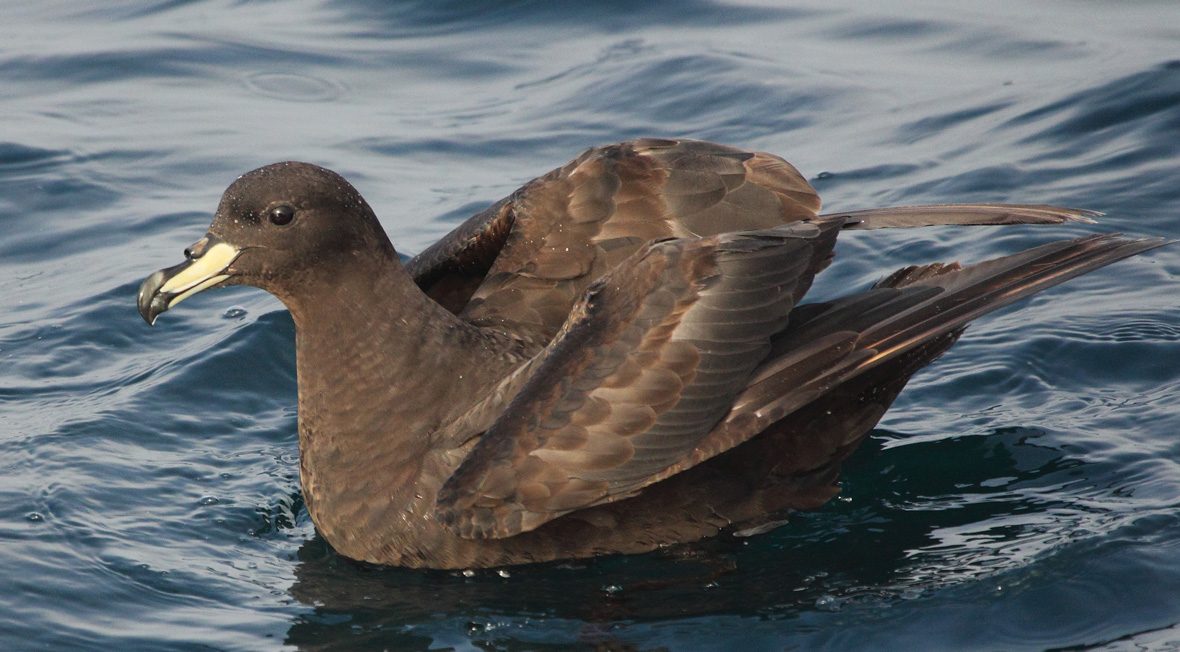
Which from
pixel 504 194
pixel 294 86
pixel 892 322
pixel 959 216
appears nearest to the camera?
pixel 892 322

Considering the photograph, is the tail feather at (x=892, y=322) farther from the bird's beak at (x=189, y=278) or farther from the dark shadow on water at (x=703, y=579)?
the bird's beak at (x=189, y=278)

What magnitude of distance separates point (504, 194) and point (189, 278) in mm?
4413

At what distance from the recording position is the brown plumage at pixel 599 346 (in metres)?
5.58

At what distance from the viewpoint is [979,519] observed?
20.3 ft

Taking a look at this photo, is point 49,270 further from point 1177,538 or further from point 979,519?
point 1177,538

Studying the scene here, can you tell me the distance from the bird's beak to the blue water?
987 mm

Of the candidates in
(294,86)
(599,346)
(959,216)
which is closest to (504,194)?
(294,86)

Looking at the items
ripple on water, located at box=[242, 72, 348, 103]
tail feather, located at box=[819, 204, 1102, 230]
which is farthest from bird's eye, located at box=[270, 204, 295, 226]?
ripple on water, located at box=[242, 72, 348, 103]

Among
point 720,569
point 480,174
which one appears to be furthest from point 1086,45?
point 720,569

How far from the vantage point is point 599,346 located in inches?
221

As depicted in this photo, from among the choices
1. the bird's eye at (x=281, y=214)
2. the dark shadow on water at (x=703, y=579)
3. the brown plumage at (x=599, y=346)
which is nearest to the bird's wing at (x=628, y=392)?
the brown plumage at (x=599, y=346)

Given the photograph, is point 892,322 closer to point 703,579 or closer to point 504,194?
point 703,579

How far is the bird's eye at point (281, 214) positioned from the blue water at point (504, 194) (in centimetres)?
130

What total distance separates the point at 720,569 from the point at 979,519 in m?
1.04
